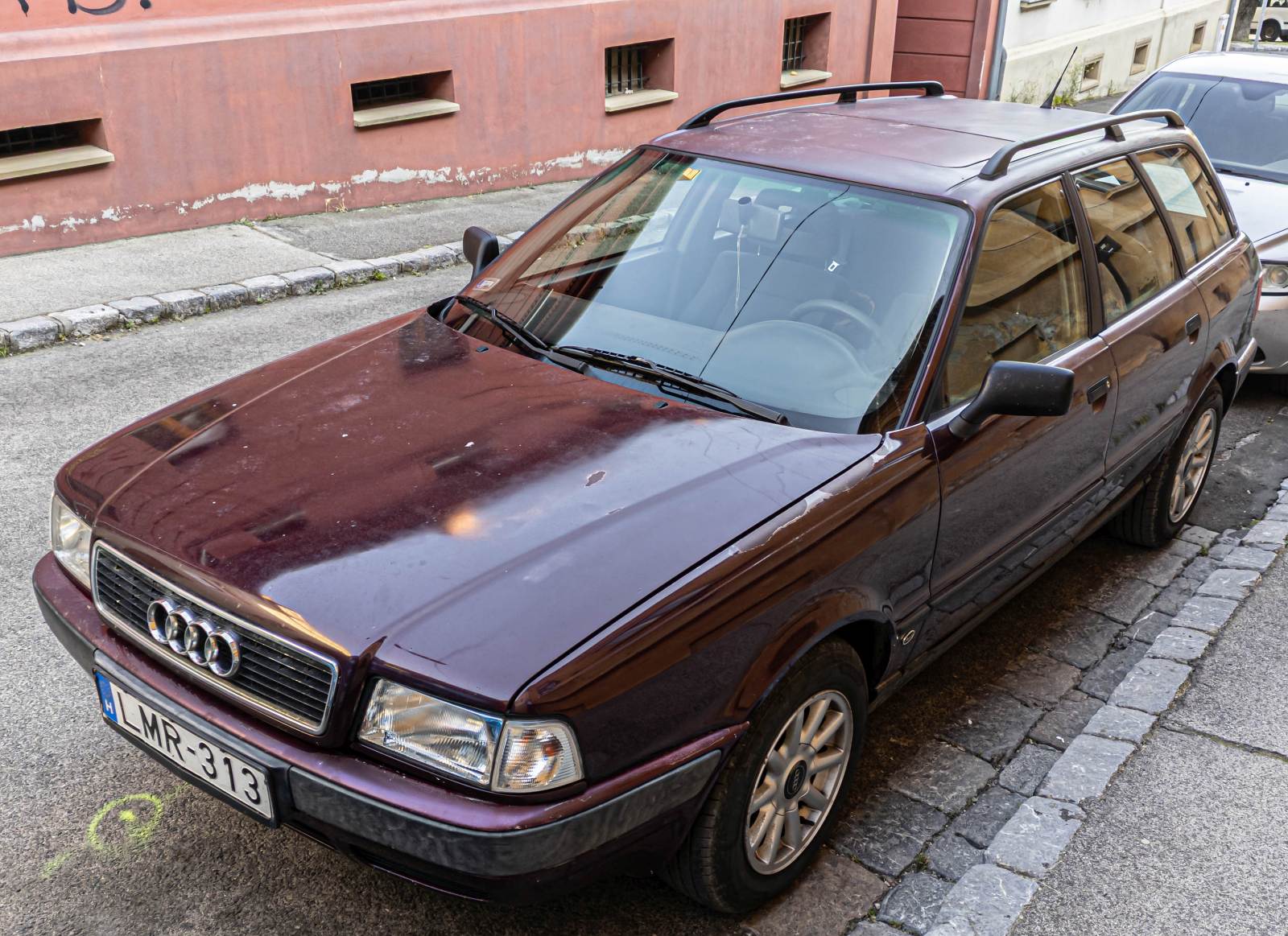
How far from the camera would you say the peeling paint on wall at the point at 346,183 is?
815 centimetres

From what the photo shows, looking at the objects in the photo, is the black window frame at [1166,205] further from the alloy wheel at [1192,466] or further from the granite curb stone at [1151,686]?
the granite curb stone at [1151,686]

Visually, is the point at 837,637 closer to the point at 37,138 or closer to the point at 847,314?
the point at 847,314

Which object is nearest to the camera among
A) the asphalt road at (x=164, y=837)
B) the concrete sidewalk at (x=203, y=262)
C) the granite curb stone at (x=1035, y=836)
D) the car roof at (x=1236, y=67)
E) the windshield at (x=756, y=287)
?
the asphalt road at (x=164, y=837)

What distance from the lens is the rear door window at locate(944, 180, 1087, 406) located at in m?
3.37

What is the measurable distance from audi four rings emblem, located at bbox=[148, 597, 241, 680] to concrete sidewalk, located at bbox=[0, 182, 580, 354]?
15.0ft

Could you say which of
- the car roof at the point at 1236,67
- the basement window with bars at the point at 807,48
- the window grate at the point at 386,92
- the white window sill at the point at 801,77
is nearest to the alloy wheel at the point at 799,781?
the car roof at the point at 1236,67

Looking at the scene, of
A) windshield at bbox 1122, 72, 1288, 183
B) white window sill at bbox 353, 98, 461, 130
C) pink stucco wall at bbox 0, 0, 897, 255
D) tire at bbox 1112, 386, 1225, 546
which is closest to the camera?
tire at bbox 1112, 386, 1225, 546

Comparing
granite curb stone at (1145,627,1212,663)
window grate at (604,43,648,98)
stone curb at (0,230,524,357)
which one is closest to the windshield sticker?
granite curb stone at (1145,627,1212,663)

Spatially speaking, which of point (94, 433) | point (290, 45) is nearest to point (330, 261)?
point (290, 45)

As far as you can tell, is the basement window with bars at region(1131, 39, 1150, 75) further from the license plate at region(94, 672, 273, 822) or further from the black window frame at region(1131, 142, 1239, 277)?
the license plate at region(94, 672, 273, 822)

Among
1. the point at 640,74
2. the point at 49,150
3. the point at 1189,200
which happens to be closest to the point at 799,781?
the point at 1189,200

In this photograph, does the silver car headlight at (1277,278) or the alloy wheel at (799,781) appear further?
the silver car headlight at (1277,278)

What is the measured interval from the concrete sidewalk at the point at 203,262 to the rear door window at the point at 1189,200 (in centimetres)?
519

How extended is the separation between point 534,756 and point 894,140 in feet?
Answer: 8.21
